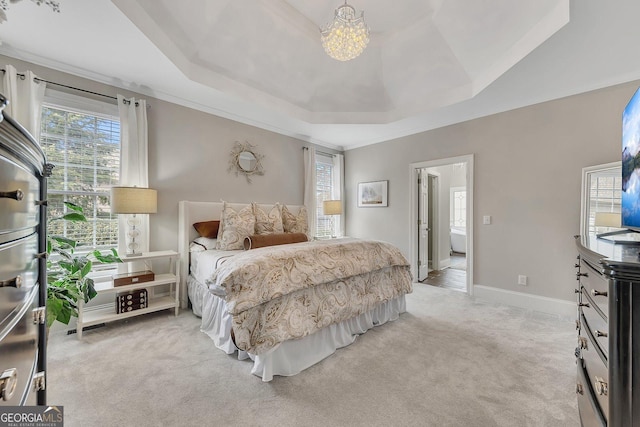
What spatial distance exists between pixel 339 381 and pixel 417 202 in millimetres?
3400

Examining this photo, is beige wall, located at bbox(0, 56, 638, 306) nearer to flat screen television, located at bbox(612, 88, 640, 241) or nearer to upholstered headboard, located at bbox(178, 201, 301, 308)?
upholstered headboard, located at bbox(178, 201, 301, 308)

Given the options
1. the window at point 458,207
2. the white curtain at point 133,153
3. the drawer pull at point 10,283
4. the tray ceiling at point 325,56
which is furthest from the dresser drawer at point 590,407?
the window at point 458,207

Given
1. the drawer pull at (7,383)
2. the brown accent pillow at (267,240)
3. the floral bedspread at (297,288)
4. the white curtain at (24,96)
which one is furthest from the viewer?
the brown accent pillow at (267,240)

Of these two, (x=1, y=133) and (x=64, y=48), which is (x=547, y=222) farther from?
(x=64, y=48)

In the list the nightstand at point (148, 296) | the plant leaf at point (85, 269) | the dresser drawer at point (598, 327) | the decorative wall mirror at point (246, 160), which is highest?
the decorative wall mirror at point (246, 160)

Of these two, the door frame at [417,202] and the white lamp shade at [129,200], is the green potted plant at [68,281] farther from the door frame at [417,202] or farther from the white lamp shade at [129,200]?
the door frame at [417,202]

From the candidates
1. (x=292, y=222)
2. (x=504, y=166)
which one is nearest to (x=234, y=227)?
(x=292, y=222)

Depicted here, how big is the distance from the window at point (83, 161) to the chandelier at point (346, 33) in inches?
98.1

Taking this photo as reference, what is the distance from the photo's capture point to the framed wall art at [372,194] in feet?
15.8

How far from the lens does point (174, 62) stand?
2.52 metres

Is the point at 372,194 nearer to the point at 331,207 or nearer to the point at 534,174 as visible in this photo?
the point at 331,207

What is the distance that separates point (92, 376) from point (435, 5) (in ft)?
13.5

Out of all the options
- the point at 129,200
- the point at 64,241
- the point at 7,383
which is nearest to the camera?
the point at 7,383

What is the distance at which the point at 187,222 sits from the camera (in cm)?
319
